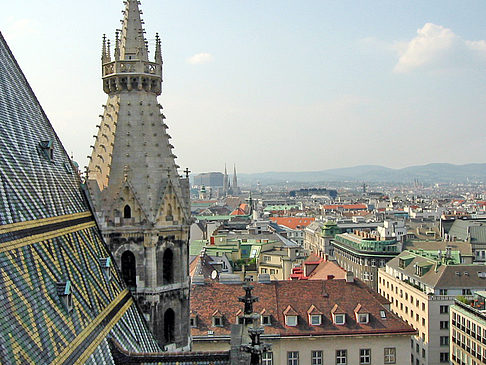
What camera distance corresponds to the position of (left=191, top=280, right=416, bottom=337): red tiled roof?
1986 inches

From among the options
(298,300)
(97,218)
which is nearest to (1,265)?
(97,218)

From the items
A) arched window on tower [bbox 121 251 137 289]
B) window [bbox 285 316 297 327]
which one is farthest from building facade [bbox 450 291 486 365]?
arched window on tower [bbox 121 251 137 289]

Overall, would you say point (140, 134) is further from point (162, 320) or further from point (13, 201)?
point (13, 201)

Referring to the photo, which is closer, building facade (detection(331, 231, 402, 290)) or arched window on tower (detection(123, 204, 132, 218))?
arched window on tower (detection(123, 204, 132, 218))

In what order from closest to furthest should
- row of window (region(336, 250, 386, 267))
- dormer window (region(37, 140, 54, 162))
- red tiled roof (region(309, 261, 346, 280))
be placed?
dormer window (region(37, 140, 54, 162)) → red tiled roof (region(309, 261, 346, 280)) → row of window (region(336, 250, 386, 267))

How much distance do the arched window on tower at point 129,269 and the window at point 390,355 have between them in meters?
30.8

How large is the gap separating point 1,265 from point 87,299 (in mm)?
5611

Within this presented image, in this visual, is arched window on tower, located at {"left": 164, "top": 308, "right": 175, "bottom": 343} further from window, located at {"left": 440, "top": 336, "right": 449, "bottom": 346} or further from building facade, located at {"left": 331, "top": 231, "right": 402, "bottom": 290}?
building facade, located at {"left": 331, "top": 231, "right": 402, "bottom": 290}

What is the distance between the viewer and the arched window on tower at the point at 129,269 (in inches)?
1084

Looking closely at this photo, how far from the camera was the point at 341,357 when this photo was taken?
50406 mm

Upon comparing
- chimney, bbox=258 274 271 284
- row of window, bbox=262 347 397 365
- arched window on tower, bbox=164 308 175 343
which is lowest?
row of window, bbox=262 347 397 365

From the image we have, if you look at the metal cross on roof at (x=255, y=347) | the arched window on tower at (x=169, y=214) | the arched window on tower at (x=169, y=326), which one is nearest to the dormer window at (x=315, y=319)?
the arched window on tower at (x=169, y=326)

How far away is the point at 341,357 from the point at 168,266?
27.4 metres

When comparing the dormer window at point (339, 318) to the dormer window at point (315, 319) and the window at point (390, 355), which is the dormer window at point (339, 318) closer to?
the dormer window at point (315, 319)
